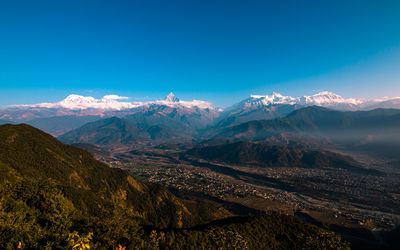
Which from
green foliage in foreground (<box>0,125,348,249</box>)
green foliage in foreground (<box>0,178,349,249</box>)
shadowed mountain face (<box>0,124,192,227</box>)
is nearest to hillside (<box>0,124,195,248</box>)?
shadowed mountain face (<box>0,124,192,227</box>)

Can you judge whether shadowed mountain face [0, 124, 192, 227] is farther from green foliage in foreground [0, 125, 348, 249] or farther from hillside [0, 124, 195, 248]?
green foliage in foreground [0, 125, 348, 249]

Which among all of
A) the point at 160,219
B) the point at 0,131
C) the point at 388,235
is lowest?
the point at 388,235

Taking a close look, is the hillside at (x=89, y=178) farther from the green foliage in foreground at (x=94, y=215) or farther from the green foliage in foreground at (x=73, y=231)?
the green foliage in foreground at (x=73, y=231)

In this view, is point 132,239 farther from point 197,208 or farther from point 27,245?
point 197,208

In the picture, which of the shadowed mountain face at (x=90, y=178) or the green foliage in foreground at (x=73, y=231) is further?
the shadowed mountain face at (x=90, y=178)

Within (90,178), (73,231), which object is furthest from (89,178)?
(73,231)

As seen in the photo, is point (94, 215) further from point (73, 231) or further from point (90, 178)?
point (90, 178)

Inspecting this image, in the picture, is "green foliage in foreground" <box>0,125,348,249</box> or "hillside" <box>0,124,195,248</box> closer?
"green foliage in foreground" <box>0,125,348,249</box>

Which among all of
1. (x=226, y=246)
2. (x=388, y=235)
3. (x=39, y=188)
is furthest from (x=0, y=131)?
(x=388, y=235)

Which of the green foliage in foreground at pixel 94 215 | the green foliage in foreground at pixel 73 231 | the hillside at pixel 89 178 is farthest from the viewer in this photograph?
the hillside at pixel 89 178

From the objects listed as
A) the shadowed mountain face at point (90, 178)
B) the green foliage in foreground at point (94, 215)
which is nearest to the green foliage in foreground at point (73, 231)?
the green foliage in foreground at point (94, 215)

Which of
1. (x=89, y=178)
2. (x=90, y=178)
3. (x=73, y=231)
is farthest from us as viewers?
(x=90, y=178)
